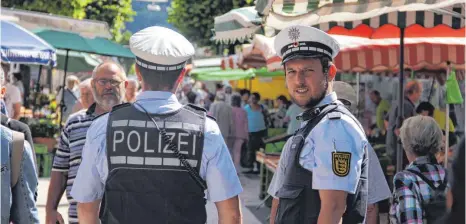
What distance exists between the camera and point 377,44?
10.9 m

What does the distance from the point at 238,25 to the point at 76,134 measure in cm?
487

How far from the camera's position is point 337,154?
147 inches

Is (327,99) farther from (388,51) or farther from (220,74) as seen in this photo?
(220,74)

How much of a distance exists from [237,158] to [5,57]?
5702 millimetres

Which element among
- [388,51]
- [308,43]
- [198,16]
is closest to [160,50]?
[308,43]

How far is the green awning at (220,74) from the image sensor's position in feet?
99.8

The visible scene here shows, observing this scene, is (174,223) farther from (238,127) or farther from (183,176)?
(238,127)

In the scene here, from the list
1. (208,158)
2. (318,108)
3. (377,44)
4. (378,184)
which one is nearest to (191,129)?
(208,158)

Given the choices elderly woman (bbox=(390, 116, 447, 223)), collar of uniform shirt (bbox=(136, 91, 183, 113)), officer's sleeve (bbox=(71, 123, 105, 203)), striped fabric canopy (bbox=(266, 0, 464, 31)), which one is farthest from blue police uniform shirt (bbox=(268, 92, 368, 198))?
striped fabric canopy (bbox=(266, 0, 464, 31))

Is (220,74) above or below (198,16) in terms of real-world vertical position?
below

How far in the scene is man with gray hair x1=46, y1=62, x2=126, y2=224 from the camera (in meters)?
5.44

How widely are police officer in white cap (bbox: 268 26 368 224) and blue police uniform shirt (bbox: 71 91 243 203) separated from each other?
0.29m

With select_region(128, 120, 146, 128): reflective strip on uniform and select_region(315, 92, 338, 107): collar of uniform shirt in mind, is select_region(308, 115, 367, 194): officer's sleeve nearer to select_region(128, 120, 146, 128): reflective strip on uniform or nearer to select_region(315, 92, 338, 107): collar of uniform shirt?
select_region(315, 92, 338, 107): collar of uniform shirt

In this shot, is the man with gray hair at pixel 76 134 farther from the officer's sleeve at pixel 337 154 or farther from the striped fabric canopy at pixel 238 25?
the striped fabric canopy at pixel 238 25
